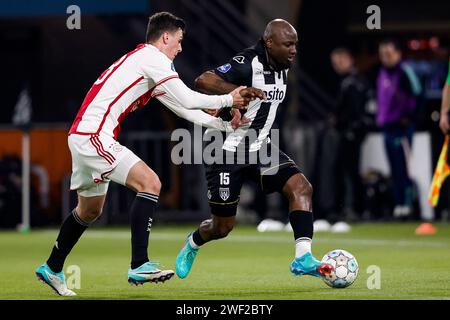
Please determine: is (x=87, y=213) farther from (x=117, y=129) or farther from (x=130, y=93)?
(x=130, y=93)

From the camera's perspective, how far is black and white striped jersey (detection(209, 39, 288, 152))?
9383 millimetres

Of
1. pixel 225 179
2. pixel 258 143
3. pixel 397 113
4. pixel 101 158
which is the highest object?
pixel 397 113

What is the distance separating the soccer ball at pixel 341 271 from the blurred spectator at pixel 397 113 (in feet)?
27.7

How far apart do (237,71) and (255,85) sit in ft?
0.61

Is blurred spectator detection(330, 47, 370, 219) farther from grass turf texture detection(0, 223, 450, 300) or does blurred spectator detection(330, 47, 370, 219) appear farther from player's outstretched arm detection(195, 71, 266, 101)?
player's outstretched arm detection(195, 71, 266, 101)

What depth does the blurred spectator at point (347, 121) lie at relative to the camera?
16.8m

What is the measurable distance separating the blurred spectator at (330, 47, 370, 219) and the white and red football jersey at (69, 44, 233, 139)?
27.0 feet

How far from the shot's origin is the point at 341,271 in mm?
8695

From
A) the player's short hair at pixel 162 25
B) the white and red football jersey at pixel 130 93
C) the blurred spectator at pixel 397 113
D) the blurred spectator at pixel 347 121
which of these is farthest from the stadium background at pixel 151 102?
the white and red football jersey at pixel 130 93

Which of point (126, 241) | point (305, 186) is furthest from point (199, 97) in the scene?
point (126, 241)

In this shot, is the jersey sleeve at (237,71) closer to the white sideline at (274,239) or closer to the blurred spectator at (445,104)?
the blurred spectator at (445,104)

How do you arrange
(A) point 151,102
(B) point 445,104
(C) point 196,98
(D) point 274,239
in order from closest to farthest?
(C) point 196,98 → (B) point 445,104 → (D) point 274,239 → (A) point 151,102

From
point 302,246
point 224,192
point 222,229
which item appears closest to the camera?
point 302,246

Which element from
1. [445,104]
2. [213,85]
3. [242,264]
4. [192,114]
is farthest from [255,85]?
[445,104]
